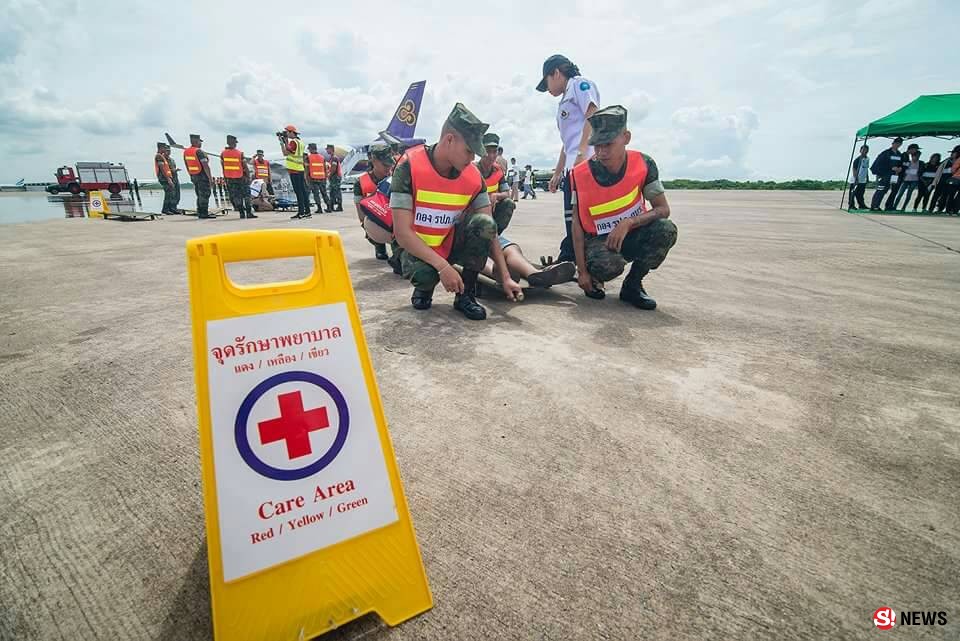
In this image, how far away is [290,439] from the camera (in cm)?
89

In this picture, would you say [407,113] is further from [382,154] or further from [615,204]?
[615,204]

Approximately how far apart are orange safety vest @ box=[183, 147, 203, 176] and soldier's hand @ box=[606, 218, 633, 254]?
10.9 m

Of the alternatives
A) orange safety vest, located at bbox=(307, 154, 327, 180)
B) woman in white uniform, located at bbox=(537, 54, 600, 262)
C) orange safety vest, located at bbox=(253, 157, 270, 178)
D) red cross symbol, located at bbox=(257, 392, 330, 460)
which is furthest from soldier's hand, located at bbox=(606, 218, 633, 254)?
orange safety vest, located at bbox=(253, 157, 270, 178)

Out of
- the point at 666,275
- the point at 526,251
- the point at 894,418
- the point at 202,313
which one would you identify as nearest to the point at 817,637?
the point at 894,418

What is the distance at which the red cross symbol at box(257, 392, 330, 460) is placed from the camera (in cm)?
88

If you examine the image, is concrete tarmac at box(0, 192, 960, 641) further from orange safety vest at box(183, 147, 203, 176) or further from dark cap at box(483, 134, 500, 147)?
orange safety vest at box(183, 147, 203, 176)

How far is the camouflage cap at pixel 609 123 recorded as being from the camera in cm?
269

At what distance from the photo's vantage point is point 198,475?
135 cm

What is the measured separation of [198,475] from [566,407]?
1353 millimetres

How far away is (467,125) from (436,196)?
500mm

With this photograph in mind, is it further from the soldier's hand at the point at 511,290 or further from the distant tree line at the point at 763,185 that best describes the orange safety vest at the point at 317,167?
the distant tree line at the point at 763,185

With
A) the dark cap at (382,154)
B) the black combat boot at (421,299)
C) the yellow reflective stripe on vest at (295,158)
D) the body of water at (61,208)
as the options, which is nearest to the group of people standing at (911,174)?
the dark cap at (382,154)

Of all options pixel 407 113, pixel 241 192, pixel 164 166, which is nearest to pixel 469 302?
pixel 241 192

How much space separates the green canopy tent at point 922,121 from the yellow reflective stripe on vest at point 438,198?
42.6 feet
